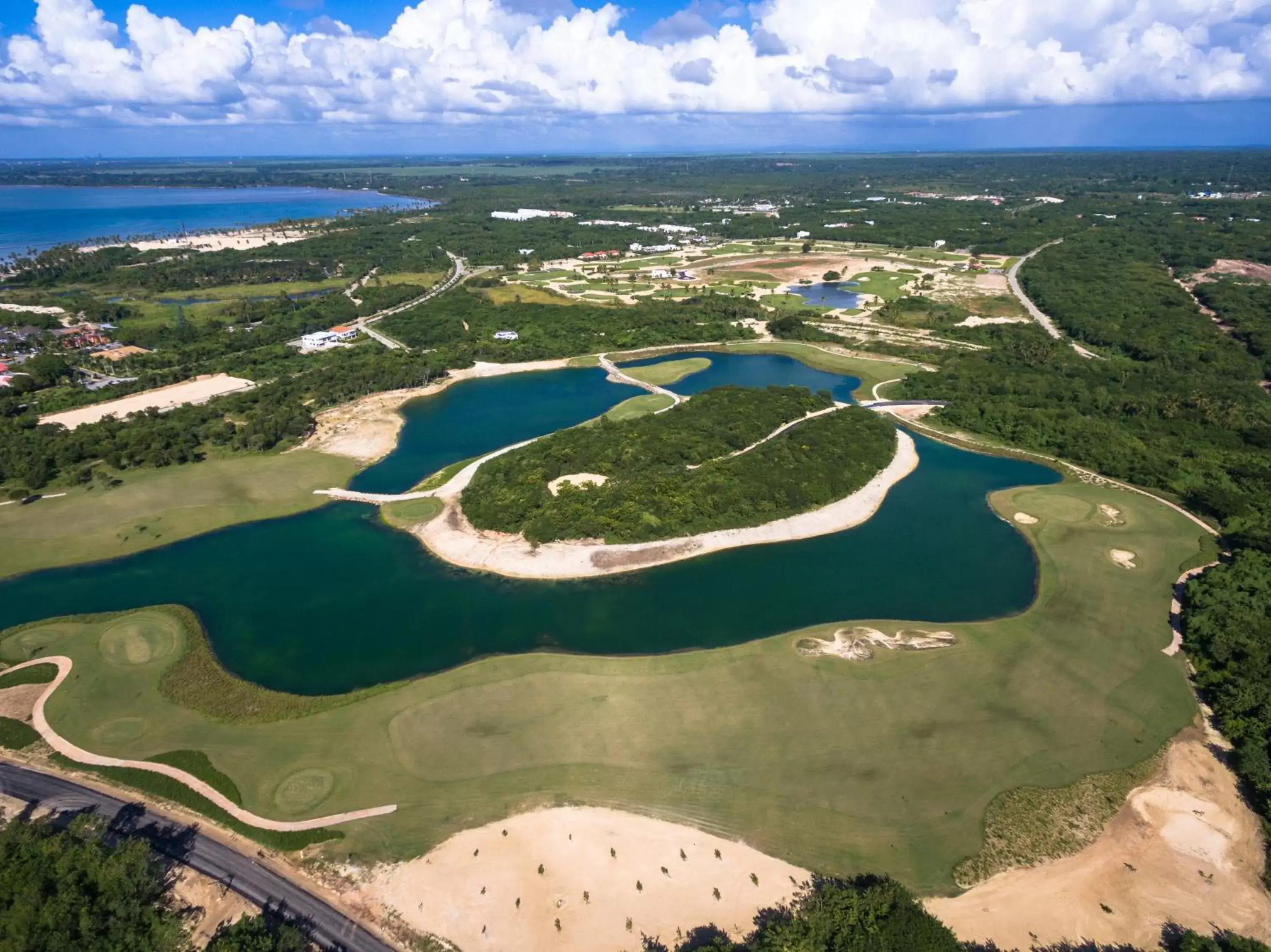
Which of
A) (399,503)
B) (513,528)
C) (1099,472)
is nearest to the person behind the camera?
(513,528)

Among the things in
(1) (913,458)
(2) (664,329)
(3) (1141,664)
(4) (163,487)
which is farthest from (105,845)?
(2) (664,329)

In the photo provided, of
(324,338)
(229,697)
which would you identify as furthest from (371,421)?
(229,697)

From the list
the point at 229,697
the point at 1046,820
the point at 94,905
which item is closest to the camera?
the point at 94,905

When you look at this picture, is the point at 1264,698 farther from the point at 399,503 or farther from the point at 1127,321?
the point at 1127,321

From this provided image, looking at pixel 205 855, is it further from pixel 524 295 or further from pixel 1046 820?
pixel 524 295

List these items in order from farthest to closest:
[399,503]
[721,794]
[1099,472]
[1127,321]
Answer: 1. [1127,321]
2. [1099,472]
3. [399,503]
4. [721,794]

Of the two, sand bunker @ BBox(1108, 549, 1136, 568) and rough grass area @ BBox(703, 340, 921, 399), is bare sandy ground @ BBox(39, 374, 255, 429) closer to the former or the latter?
rough grass area @ BBox(703, 340, 921, 399)

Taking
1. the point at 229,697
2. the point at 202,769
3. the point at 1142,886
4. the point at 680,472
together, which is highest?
the point at 680,472
